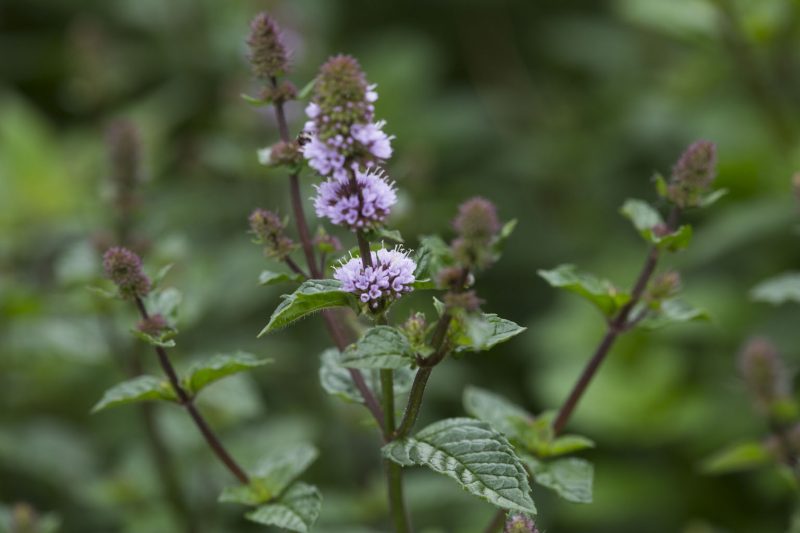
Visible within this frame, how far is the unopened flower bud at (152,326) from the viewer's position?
1547 millimetres

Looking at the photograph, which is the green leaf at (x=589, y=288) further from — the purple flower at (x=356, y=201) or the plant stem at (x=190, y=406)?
Result: the plant stem at (x=190, y=406)

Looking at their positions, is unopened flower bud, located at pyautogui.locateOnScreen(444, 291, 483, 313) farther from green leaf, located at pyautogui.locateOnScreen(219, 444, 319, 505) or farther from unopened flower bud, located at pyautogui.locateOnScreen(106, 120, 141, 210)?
unopened flower bud, located at pyautogui.locateOnScreen(106, 120, 141, 210)

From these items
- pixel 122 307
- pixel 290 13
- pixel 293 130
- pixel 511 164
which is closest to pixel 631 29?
pixel 511 164

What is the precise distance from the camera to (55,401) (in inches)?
134

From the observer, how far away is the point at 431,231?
3.57 metres

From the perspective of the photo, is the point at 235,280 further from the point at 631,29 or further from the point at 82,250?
the point at 631,29

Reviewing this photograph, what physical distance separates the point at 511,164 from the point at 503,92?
560mm

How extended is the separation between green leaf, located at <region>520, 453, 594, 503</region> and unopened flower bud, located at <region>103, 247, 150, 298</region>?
0.67m

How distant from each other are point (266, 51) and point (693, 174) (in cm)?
70

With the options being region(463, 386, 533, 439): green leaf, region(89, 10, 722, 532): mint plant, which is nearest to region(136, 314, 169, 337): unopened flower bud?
region(89, 10, 722, 532): mint plant

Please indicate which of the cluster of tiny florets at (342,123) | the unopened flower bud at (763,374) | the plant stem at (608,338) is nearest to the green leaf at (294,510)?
the plant stem at (608,338)

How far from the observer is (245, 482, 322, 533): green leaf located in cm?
150

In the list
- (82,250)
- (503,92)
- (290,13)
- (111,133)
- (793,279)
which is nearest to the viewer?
(793,279)

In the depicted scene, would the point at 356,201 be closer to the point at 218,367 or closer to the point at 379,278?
the point at 379,278
